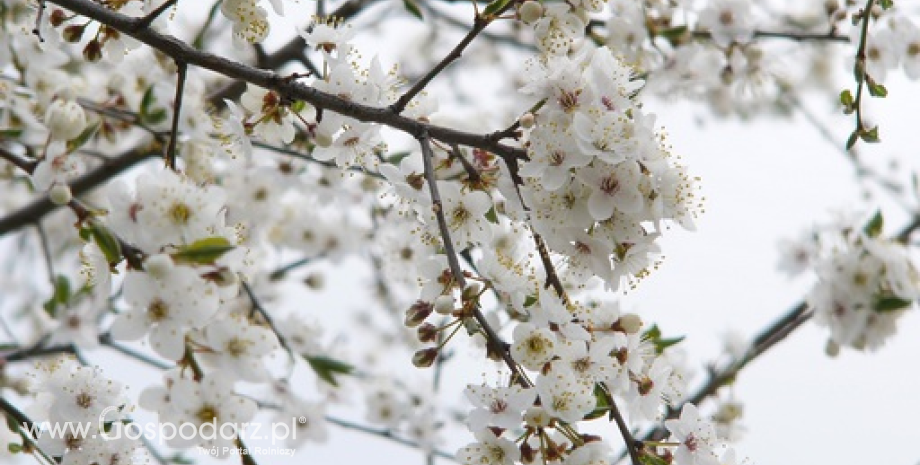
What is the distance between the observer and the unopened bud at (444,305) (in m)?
1.37

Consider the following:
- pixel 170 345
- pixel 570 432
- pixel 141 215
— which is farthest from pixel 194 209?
pixel 570 432

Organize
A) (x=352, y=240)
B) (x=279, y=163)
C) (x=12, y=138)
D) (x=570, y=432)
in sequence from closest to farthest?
(x=570, y=432) → (x=12, y=138) → (x=279, y=163) → (x=352, y=240)

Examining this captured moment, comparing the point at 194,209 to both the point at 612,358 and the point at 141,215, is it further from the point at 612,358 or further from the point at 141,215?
the point at 612,358

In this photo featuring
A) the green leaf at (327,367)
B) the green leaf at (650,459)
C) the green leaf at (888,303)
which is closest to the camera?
the green leaf at (650,459)

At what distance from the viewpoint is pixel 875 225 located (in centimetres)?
220

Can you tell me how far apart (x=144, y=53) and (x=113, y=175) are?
0.40 meters

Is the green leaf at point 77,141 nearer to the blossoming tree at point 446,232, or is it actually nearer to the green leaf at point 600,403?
the blossoming tree at point 446,232

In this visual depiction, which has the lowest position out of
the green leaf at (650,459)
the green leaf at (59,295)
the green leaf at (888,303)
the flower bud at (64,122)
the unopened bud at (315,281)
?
the green leaf at (650,459)

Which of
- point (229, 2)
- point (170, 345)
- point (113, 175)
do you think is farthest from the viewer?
point (113, 175)

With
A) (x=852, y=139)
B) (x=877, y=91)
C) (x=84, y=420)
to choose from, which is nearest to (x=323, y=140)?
(x=84, y=420)

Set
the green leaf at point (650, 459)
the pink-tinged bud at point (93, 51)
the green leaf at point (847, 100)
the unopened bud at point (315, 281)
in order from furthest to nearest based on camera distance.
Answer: the unopened bud at point (315, 281)
the green leaf at point (847, 100)
the pink-tinged bud at point (93, 51)
the green leaf at point (650, 459)

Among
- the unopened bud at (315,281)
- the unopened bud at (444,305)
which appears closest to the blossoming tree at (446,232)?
the unopened bud at (444,305)

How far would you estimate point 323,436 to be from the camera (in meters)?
3.61

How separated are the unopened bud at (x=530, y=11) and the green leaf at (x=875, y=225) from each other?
1117 millimetres
